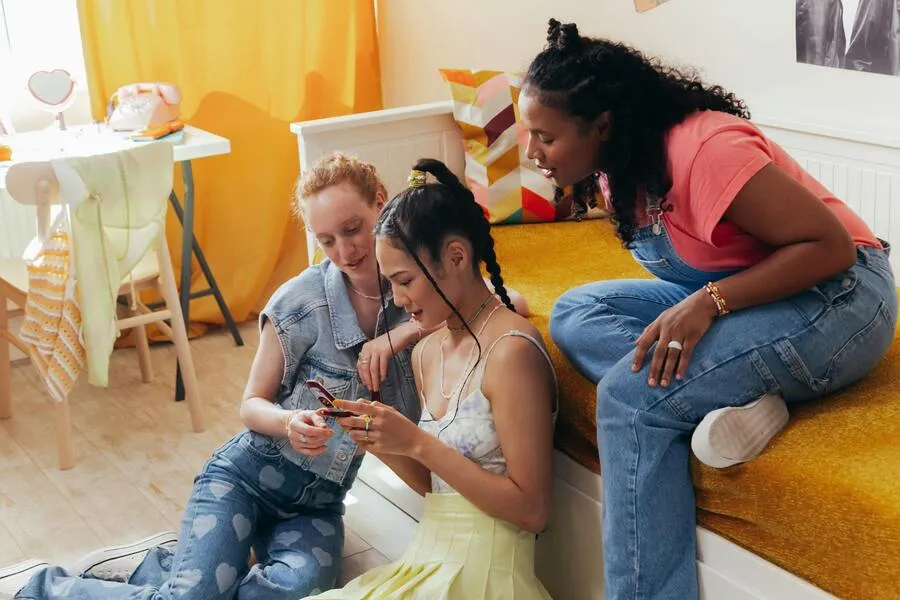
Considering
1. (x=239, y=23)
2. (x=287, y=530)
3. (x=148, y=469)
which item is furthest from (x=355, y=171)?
(x=239, y=23)

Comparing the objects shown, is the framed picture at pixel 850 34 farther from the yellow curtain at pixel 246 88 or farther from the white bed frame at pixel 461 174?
the yellow curtain at pixel 246 88

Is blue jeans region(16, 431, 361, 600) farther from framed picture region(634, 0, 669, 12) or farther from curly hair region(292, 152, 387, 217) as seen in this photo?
framed picture region(634, 0, 669, 12)

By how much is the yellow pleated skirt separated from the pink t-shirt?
48 cm

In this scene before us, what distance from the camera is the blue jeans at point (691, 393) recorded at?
1.49m

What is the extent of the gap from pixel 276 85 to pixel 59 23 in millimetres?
654

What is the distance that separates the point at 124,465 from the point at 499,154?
45.3 inches

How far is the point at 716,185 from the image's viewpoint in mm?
1448

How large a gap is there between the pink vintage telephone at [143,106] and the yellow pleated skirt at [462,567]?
1.77m

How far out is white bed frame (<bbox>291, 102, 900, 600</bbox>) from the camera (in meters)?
1.50

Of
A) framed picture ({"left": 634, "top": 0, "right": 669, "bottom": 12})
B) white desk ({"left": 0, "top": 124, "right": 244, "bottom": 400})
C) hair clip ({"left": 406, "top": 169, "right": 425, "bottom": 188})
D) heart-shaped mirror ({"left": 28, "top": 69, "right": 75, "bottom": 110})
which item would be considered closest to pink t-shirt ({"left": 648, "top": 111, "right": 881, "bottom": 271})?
hair clip ({"left": 406, "top": 169, "right": 425, "bottom": 188})

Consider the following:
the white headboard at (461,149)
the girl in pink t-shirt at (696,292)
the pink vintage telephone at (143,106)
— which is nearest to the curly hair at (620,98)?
the girl in pink t-shirt at (696,292)

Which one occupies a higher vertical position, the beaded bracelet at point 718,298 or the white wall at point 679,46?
the white wall at point 679,46

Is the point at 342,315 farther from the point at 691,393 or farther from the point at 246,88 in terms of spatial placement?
the point at 246,88

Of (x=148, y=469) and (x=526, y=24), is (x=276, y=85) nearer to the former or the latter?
(x=526, y=24)
